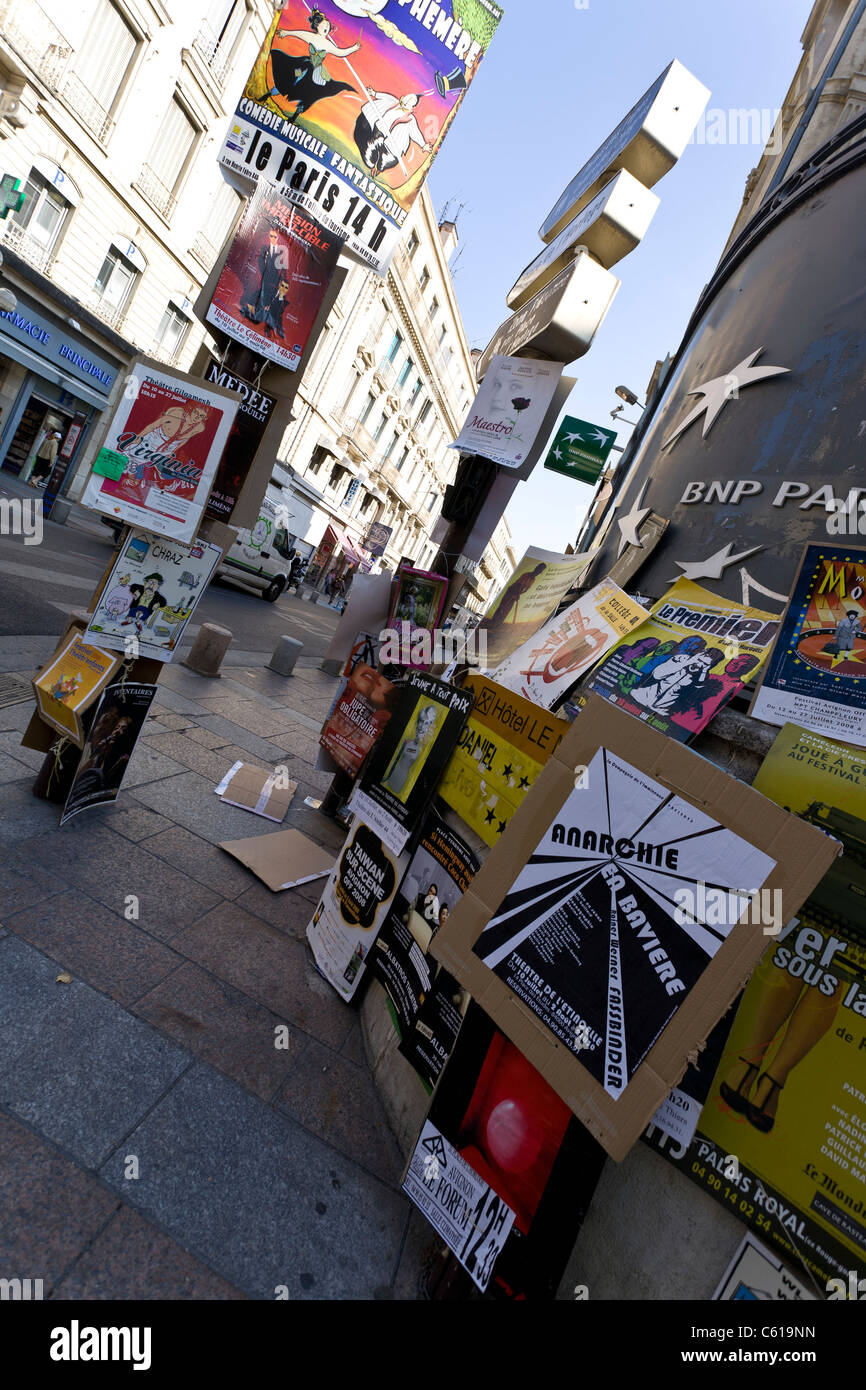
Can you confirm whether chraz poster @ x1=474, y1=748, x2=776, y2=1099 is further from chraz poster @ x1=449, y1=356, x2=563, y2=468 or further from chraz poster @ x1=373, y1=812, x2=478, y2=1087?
chraz poster @ x1=449, y1=356, x2=563, y2=468

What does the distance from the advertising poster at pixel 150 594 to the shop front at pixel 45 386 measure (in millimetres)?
16696

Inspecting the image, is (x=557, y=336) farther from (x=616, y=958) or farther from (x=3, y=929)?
(x=3, y=929)

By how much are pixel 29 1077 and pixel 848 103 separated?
703 cm

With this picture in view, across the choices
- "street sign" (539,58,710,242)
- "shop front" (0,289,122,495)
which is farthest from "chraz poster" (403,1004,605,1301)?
"shop front" (0,289,122,495)

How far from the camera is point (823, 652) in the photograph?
91.8 inches

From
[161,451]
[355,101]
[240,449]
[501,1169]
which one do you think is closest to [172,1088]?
[501,1169]

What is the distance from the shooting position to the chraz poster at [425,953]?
111 inches

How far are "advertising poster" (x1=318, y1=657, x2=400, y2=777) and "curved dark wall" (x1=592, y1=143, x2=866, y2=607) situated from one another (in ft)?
7.54

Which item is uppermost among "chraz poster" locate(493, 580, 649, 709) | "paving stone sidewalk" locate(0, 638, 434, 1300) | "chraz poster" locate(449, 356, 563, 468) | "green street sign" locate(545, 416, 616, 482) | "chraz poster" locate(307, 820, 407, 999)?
"green street sign" locate(545, 416, 616, 482)

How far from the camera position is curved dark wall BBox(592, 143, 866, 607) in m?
3.09

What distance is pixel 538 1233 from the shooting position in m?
2.01

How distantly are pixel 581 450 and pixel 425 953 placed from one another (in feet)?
35.5

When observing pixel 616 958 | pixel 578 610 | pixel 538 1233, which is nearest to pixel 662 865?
pixel 616 958

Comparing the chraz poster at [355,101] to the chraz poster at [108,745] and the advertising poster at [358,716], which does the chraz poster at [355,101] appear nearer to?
the advertising poster at [358,716]
